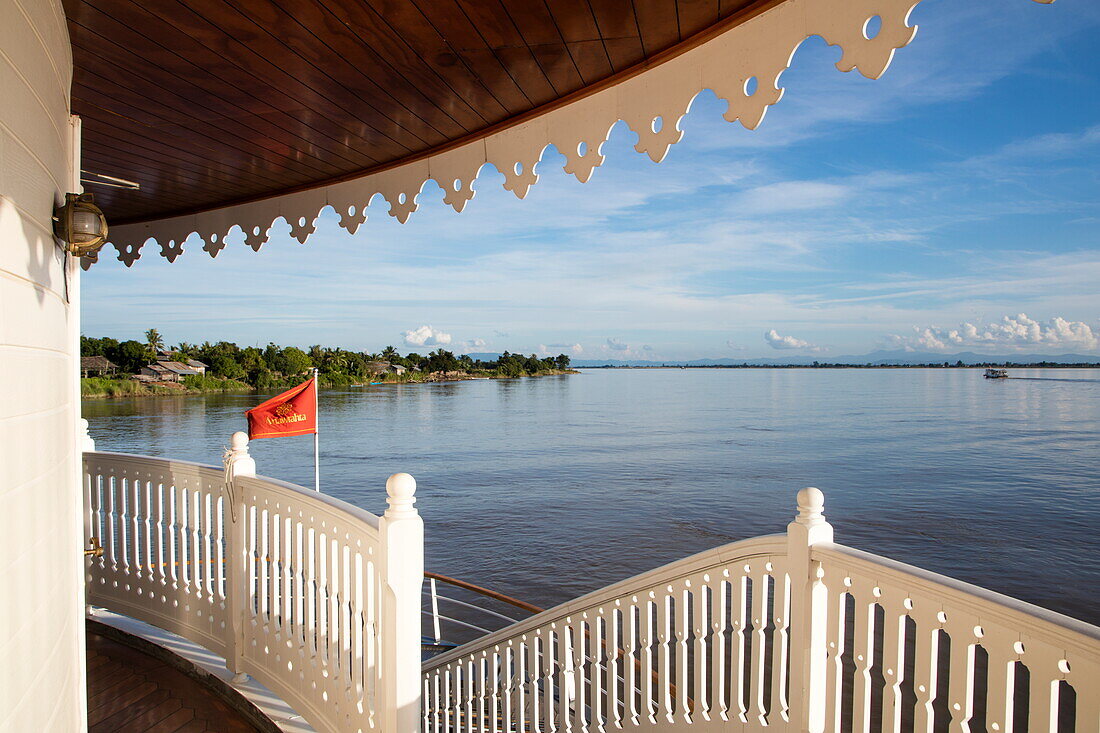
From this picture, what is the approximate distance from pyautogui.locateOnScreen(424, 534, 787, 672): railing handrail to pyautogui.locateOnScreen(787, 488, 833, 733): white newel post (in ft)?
A: 0.33

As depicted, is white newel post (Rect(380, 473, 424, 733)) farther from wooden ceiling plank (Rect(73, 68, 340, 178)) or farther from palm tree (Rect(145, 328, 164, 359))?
palm tree (Rect(145, 328, 164, 359))

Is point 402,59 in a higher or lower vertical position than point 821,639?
higher

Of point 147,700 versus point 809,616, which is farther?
point 147,700

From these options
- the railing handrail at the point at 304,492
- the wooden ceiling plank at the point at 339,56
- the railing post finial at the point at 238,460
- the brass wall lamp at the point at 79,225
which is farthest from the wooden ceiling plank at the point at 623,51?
the railing post finial at the point at 238,460

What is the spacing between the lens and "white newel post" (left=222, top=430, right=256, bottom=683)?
308 centimetres

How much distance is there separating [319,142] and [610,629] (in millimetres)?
2727

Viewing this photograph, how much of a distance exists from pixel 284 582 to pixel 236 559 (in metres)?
0.38

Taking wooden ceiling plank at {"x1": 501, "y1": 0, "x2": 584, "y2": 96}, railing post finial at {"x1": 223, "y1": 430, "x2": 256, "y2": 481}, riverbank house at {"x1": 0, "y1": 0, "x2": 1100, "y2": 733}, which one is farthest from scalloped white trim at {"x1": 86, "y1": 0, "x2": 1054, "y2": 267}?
railing post finial at {"x1": 223, "y1": 430, "x2": 256, "y2": 481}

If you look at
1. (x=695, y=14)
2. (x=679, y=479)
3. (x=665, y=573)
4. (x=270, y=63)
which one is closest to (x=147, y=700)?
(x=665, y=573)

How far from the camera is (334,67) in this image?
261 cm

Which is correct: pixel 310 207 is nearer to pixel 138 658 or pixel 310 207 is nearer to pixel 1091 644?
pixel 138 658

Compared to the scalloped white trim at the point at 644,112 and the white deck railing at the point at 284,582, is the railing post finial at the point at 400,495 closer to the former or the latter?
the white deck railing at the point at 284,582

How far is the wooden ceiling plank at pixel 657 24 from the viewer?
6.93 feet

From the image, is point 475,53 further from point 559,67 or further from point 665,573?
point 665,573
